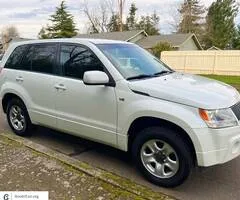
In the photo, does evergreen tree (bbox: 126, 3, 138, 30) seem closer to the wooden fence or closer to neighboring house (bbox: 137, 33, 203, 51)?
A: neighboring house (bbox: 137, 33, 203, 51)

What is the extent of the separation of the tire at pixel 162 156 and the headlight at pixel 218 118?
0.39 m

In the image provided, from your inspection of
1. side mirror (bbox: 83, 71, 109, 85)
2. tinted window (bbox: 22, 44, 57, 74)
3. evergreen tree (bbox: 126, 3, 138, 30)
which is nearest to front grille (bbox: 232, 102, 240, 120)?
side mirror (bbox: 83, 71, 109, 85)

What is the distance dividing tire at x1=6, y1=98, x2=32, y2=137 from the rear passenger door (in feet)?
0.79

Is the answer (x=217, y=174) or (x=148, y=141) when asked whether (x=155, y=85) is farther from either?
(x=217, y=174)

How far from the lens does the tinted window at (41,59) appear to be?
525cm

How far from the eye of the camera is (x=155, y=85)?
4.04 meters

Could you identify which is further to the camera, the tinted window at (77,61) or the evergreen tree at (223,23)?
the evergreen tree at (223,23)

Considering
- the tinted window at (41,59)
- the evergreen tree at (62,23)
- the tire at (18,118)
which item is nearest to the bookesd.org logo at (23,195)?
the tinted window at (41,59)

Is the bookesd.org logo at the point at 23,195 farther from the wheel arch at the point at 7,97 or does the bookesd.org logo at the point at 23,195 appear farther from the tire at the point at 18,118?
the wheel arch at the point at 7,97

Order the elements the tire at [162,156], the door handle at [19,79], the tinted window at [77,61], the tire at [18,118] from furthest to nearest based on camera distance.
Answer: the tire at [18,118]
the door handle at [19,79]
the tinted window at [77,61]
the tire at [162,156]

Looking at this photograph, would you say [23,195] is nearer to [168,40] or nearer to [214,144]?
[214,144]

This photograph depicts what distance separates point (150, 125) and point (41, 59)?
2381 mm

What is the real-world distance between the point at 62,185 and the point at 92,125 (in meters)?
1.01

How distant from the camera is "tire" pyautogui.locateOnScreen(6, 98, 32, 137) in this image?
580cm
